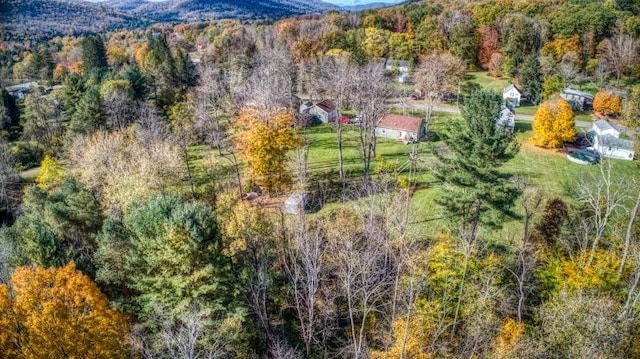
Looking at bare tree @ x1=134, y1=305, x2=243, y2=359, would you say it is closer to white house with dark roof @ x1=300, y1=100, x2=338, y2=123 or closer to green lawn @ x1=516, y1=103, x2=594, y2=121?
white house with dark roof @ x1=300, y1=100, x2=338, y2=123

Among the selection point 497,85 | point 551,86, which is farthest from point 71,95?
point 497,85

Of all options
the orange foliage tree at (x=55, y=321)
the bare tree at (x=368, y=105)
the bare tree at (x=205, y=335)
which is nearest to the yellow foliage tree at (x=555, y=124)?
the bare tree at (x=368, y=105)

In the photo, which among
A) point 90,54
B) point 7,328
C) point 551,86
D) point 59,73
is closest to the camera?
point 7,328

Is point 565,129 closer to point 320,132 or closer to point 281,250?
point 320,132

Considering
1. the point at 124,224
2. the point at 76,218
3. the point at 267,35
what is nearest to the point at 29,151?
the point at 76,218

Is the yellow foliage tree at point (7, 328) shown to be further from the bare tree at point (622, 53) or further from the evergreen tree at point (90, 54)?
the bare tree at point (622, 53)

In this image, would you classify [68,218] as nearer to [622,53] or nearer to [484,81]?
[484,81]
